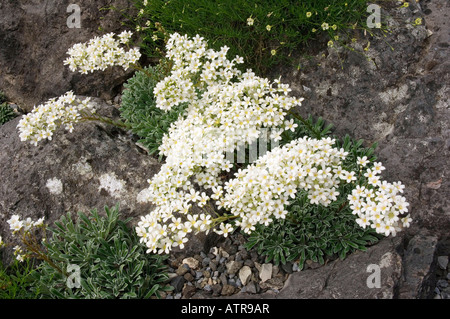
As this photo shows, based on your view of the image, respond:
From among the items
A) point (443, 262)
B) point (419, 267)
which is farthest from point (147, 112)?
point (443, 262)

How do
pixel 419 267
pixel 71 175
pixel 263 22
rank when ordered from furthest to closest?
pixel 263 22, pixel 71 175, pixel 419 267

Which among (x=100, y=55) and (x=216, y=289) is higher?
(x=100, y=55)

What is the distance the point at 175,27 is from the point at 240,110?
208cm

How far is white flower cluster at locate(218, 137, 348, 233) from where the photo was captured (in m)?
3.01

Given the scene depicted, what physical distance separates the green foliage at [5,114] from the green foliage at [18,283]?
97.5 inches

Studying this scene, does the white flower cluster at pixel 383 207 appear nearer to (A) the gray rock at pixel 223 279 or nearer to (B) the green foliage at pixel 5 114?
(A) the gray rock at pixel 223 279

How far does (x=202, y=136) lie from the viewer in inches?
140

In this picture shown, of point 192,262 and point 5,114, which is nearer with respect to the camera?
point 192,262

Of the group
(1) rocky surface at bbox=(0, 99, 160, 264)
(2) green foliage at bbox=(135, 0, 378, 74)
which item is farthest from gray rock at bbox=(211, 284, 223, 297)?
(2) green foliage at bbox=(135, 0, 378, 74)

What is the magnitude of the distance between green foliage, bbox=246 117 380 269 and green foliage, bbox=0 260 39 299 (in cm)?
186

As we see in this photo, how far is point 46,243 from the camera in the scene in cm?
362

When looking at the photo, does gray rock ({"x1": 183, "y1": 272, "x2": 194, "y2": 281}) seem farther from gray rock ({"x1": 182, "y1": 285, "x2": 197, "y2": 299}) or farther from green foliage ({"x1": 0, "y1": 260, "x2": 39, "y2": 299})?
green foliage ({"x1": 0, "y1": 260, "x2": 39, "y2": 299})

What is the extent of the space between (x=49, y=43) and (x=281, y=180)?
4213mm

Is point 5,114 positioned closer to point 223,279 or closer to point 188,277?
point 188,277
